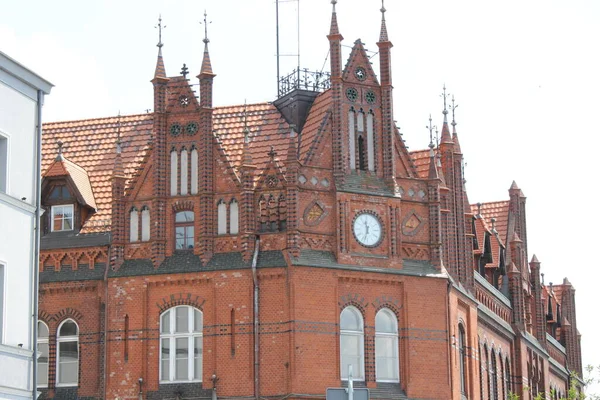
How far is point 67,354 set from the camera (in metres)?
48.0

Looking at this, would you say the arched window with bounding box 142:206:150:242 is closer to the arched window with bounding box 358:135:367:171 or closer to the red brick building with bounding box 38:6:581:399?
the red brick building with bounding box 38:6:581:399

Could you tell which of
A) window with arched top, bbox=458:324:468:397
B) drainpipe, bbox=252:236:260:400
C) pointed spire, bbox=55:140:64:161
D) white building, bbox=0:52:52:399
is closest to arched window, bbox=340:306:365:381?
drainpipe, bbox=252:236:260:400

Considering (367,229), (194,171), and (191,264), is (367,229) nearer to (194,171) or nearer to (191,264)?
(191,264)

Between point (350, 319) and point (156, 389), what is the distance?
7.24 meters

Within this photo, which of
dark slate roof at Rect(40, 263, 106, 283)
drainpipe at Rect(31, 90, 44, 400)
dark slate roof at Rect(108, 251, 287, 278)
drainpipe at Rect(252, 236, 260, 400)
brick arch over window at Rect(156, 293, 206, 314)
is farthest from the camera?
dark slate roof at Rect(40, 263, 106, 283)

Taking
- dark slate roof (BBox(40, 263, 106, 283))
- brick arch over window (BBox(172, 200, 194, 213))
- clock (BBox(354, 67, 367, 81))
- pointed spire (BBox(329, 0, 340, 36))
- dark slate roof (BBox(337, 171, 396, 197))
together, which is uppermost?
pointed spire (BBox(329, 0, 340, 36))

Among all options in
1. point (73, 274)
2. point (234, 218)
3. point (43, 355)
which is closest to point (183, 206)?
point (234, 218)

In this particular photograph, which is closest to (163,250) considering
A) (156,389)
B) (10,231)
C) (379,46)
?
(156,389)

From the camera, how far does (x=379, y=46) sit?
49500 millimetres

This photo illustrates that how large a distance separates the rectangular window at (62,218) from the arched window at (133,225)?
2755 millimetres

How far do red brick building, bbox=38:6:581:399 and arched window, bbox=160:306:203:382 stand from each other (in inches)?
2.0

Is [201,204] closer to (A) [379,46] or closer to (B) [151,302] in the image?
(B) [151,302]

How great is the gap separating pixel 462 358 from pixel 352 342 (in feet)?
23.8

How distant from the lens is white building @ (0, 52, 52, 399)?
30.8m
